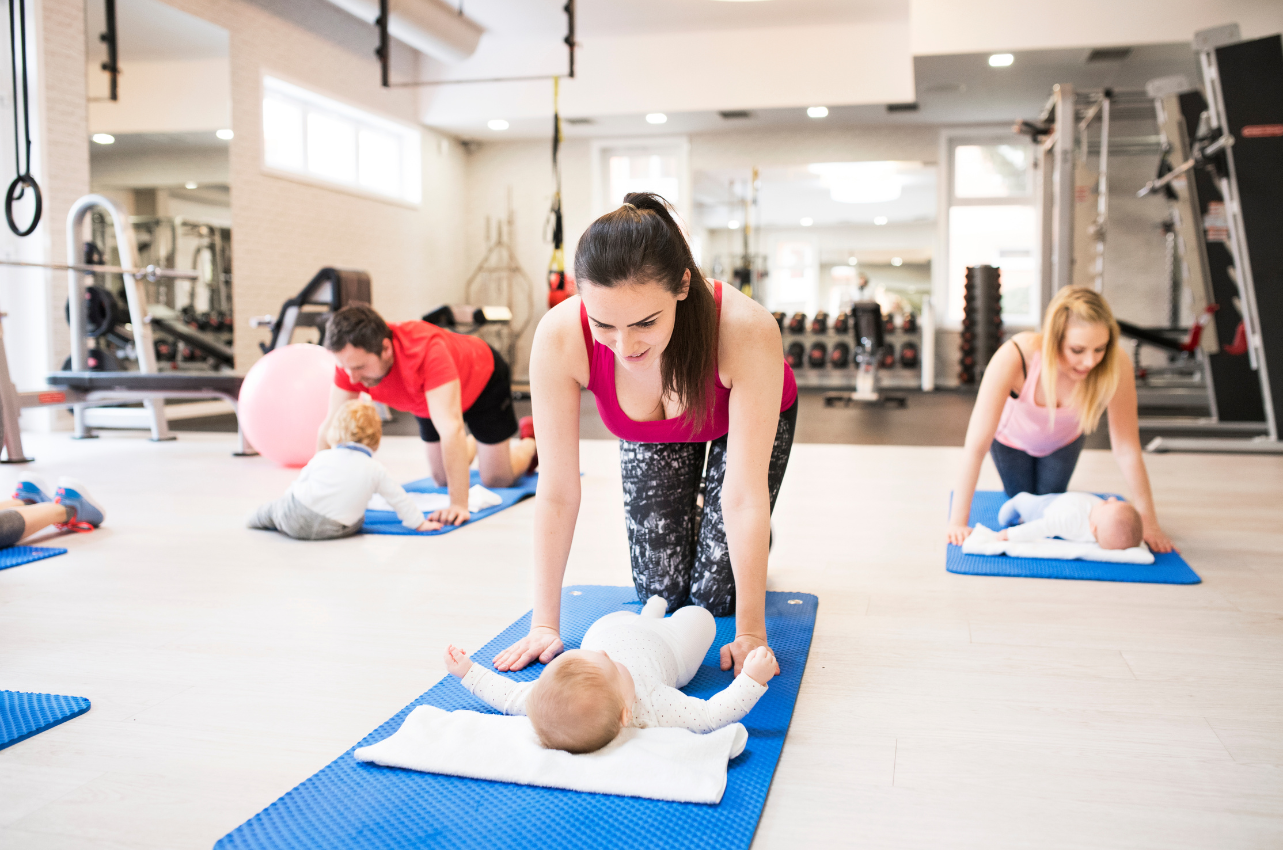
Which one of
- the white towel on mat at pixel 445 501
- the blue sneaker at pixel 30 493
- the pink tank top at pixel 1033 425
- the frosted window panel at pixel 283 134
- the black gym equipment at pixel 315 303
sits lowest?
the white towel on mat at pixel 445 501

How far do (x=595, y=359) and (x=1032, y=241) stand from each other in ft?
30.2

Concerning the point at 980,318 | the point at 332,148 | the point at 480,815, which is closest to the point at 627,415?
the point at 480,815

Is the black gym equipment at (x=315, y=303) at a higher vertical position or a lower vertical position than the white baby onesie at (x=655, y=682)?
higher

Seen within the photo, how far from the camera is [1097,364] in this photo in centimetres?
241

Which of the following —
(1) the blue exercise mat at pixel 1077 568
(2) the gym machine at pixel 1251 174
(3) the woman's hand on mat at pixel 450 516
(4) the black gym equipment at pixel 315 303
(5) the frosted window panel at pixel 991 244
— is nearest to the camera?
(1) the blue exercise mat at pixel 1077 568

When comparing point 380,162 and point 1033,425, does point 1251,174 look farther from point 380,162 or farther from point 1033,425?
point 380,162

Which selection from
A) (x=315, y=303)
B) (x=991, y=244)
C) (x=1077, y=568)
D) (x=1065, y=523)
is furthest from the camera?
(x=991, y=244)

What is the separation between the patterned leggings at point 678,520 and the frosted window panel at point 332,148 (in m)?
6.98

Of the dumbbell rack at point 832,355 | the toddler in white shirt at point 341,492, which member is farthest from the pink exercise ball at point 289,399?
the dumbbell rack at point 832,355

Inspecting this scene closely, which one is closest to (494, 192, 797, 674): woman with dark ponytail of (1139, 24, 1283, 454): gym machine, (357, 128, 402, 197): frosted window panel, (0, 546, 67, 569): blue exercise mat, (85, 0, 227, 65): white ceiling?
(0, 546, 67, 569): blue exercise mat

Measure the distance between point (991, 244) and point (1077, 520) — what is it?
7.85 m

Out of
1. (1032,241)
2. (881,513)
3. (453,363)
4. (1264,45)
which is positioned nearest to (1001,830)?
(881,513)

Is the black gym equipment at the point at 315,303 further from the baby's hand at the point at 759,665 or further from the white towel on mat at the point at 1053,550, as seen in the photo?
the baby's hand at the point at 759,665

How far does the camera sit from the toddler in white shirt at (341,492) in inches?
105
